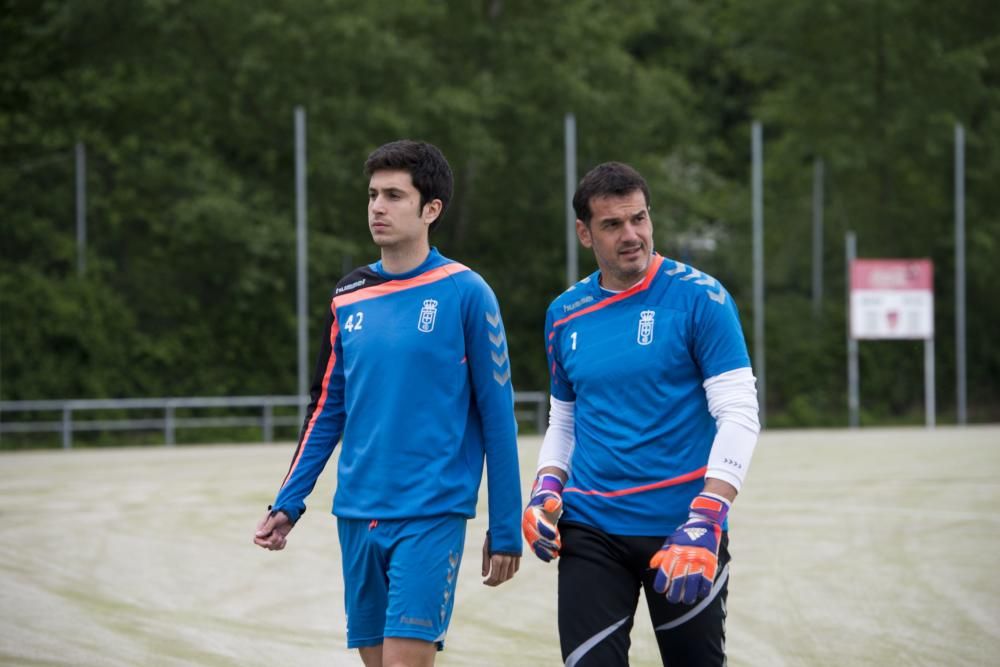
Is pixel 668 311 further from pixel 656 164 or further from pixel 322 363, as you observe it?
pixel 656 164

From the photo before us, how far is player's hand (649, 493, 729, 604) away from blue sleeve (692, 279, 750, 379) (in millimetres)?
422

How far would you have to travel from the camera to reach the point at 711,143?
48312 millimetres

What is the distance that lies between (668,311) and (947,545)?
9346 mm

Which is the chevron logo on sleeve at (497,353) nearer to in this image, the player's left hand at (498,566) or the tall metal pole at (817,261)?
the player's left hand at (498,566)

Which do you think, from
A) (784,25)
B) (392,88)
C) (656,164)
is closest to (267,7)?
(392,88)

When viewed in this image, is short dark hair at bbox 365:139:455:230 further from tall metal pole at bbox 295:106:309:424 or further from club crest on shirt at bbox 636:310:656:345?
tall metal pole at bbox 295:106:309:424

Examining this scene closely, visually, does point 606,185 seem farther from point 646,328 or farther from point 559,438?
point 559,438

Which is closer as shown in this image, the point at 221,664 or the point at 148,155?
the point at 221,664

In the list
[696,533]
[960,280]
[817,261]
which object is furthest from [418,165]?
[817,261]

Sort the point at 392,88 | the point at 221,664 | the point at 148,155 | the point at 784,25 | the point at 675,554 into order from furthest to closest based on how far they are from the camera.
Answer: the point at 784,25 < the point at 392,88 < the point at 148,155 < the point at 221,664 < the point at 675,554

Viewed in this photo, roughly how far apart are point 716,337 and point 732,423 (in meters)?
0.27

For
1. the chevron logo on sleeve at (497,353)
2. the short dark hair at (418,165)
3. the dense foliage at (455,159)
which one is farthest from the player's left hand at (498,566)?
the dense foliage at (455,159)

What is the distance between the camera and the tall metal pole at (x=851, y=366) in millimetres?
38656

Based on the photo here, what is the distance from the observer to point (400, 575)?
5047 millimetres
